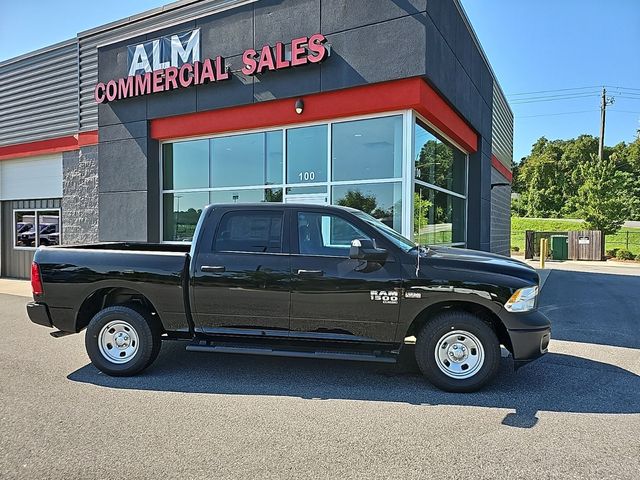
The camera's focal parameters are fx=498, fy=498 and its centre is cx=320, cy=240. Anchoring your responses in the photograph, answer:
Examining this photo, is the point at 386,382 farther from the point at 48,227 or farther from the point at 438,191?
the point at 48,227

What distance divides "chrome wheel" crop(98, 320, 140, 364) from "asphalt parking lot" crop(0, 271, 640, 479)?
0.27m

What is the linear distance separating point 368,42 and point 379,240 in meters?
5.26

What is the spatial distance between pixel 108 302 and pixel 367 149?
5647mm

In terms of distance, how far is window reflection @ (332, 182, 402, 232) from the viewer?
931 cm

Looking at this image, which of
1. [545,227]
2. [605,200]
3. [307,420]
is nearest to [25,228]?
[307,420]

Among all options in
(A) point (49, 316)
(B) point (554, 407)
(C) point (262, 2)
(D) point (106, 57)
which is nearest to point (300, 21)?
(C) point (262, 2)

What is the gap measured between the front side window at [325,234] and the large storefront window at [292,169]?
373 centimetres

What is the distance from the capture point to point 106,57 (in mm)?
12562

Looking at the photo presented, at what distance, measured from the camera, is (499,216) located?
20.1m

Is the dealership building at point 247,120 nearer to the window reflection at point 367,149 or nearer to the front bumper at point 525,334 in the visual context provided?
the window reflection at point 367,149

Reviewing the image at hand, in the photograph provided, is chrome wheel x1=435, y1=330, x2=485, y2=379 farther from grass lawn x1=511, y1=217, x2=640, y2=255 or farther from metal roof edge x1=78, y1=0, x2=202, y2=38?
grass lawn x1=511, y1=217, x2=640, y2=255

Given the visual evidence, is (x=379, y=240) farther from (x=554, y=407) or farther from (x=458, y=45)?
(x=458, y=45)

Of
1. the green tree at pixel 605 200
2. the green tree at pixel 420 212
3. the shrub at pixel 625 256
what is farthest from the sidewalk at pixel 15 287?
the green tree at pixel 605 200

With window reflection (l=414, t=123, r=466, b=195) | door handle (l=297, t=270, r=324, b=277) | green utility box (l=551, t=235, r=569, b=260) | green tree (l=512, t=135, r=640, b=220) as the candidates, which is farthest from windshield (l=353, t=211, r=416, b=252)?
green tree (l=512, t=135, r=640, b=220)
